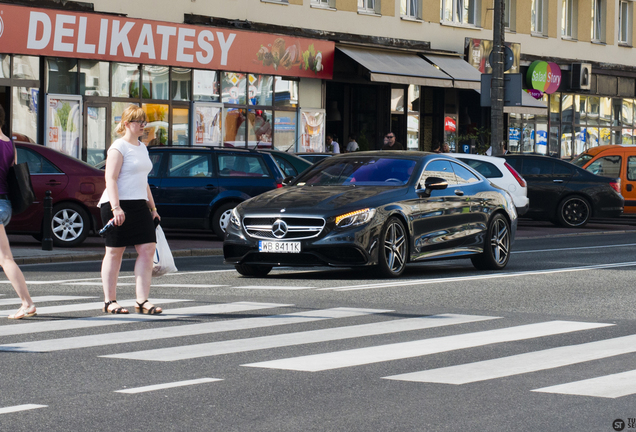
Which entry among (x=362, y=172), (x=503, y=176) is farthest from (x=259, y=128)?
(x=362, y=172)

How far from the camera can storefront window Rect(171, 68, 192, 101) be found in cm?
2898

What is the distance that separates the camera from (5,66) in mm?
25125

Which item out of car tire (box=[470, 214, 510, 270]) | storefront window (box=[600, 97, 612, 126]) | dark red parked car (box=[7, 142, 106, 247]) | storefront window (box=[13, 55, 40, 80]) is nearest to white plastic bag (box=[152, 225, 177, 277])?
car tire (box=[470, 214, 510, 270])

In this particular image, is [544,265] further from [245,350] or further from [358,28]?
[358,28]

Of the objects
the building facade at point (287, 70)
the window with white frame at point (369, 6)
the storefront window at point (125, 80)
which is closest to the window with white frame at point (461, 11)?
the building facade at point (287, 70)

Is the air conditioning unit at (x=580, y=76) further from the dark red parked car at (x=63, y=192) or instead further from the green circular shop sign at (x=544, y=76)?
the dark red parked car at (x=63, y=192)

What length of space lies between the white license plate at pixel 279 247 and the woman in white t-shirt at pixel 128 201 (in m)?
3.06

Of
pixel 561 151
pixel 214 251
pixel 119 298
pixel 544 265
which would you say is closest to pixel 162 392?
pixel 119 298

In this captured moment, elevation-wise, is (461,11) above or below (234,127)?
above

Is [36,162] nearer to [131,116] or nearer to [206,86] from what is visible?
[131,116]

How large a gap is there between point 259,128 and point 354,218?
62.5 feet

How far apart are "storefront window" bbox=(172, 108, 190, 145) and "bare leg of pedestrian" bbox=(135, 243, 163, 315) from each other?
19.6 meters

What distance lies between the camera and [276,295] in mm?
11148

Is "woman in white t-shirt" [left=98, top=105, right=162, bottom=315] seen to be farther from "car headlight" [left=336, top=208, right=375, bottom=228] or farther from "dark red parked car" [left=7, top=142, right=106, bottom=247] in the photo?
"dark red parked car" [left=7, top=142, right=106, bottom=247]
